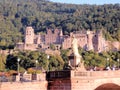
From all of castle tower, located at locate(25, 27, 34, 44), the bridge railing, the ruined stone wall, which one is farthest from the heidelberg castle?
the ruined stone wall

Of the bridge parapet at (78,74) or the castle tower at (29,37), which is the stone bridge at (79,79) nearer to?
the bridge parapet at (78,74)

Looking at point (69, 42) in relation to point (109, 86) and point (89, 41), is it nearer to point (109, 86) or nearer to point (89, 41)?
point (89, 41)

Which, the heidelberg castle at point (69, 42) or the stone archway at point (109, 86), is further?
the heidelberg castle at point (69, 42)

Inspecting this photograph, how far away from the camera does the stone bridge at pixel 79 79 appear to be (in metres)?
26.8

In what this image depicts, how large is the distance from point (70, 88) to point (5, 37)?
14646 cm

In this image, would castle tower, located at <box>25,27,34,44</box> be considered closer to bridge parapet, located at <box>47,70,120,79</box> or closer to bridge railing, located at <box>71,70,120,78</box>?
bridge railing, located at <box>71,70,120,78</box>

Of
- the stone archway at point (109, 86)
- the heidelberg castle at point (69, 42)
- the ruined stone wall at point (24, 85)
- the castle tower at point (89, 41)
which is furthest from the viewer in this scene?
the castle tower at point (89, 41)

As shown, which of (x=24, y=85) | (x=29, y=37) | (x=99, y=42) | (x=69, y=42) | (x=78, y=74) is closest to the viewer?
(x=78, y=74)

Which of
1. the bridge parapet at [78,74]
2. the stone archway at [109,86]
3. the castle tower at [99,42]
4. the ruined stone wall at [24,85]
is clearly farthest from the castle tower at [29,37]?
the ruined stone wall at [24,85]

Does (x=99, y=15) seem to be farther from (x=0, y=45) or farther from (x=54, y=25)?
(x=0, y=45)

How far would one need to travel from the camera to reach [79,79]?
2700 centimetres

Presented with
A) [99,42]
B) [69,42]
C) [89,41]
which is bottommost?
[69,42]

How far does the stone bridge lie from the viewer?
26.8 m

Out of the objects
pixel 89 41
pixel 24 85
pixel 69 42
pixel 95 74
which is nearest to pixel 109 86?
pixel 95 74
